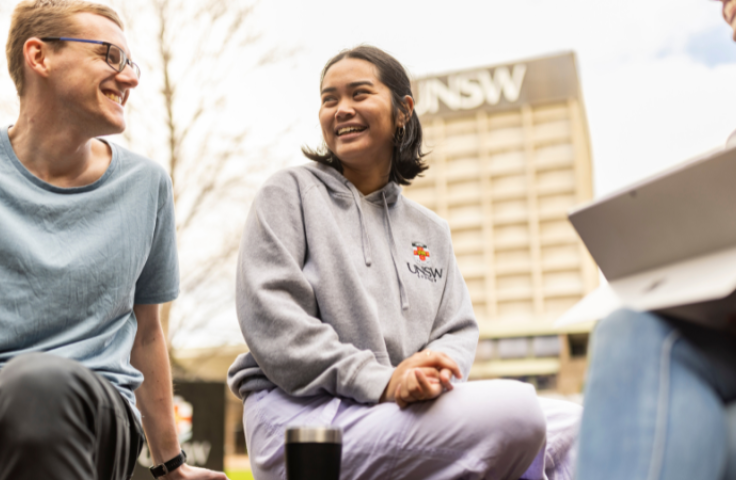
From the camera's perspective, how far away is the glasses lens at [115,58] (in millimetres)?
1337

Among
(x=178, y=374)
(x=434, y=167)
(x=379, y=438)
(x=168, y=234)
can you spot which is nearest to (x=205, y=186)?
(x=178, y=374)

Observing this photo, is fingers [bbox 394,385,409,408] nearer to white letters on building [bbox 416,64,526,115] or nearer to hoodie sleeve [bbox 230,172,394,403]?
hoodie sleeve [bbox 230,172,394,403]

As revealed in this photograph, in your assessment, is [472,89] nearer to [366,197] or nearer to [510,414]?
[366,197]

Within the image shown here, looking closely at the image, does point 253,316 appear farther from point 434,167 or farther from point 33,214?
point 434,167

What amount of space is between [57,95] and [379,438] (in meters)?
0.92

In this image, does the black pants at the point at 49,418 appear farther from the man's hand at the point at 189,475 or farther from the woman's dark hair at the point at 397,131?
the woman's dark hair at the point at 397,131

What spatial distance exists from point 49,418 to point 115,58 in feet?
2.52

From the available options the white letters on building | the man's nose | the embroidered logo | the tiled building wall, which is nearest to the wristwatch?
the embroidered logo

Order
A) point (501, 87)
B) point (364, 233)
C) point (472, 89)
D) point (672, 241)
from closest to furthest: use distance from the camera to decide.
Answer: point (672, 241)
point (364, 233)
point (501, 87)
point (472, 89)

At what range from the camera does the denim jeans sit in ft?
1.88

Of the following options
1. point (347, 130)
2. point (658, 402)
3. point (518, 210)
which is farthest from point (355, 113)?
point (518, 210)

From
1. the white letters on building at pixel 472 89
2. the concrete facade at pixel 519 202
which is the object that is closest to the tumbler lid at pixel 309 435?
the concrete facade at pixel 519 202

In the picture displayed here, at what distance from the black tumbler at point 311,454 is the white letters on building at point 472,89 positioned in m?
25.6

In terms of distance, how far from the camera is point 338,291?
1.34 meters
